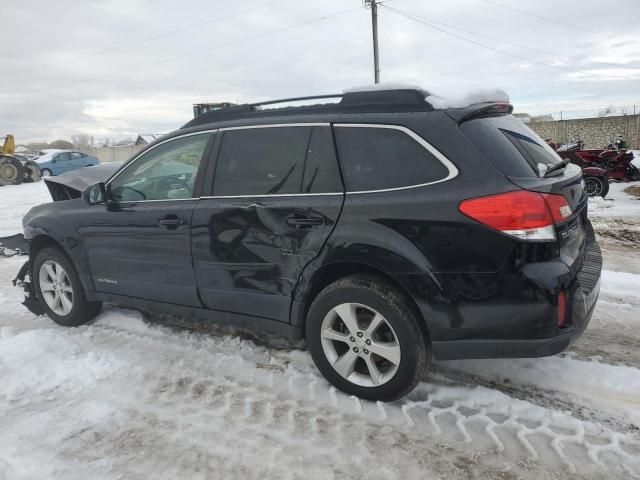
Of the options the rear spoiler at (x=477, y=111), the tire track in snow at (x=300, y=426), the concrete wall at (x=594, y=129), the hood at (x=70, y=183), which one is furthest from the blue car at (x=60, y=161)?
the rear spoiler at (x=477, y=111)

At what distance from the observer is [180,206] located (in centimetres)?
363

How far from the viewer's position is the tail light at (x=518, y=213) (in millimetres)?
2482

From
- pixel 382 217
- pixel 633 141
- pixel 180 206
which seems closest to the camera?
pixel 382 217

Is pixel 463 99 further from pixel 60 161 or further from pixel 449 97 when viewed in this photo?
pixel 60 161

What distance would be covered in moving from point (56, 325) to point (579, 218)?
4369mm

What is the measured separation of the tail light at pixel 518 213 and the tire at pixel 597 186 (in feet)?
31.6

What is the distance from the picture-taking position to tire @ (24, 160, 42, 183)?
22.8 metres

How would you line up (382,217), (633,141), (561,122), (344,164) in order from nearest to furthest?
(382,217) → (344,164) → (633,141) → (561,122)

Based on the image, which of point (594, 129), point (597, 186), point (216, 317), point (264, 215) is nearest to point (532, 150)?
point (264, 215)

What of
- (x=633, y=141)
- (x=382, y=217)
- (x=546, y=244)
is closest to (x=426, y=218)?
(x=382, y=217)

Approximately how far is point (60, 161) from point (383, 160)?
2643 cm

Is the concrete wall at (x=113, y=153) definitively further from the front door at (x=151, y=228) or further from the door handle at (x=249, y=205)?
the door handle at (x=249, y=205)

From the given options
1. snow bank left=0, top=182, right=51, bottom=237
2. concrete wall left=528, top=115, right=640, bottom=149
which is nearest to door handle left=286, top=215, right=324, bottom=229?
snow bank left=0, top=182, right=51, bottom=237

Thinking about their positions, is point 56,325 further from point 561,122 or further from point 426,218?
point 561,122
